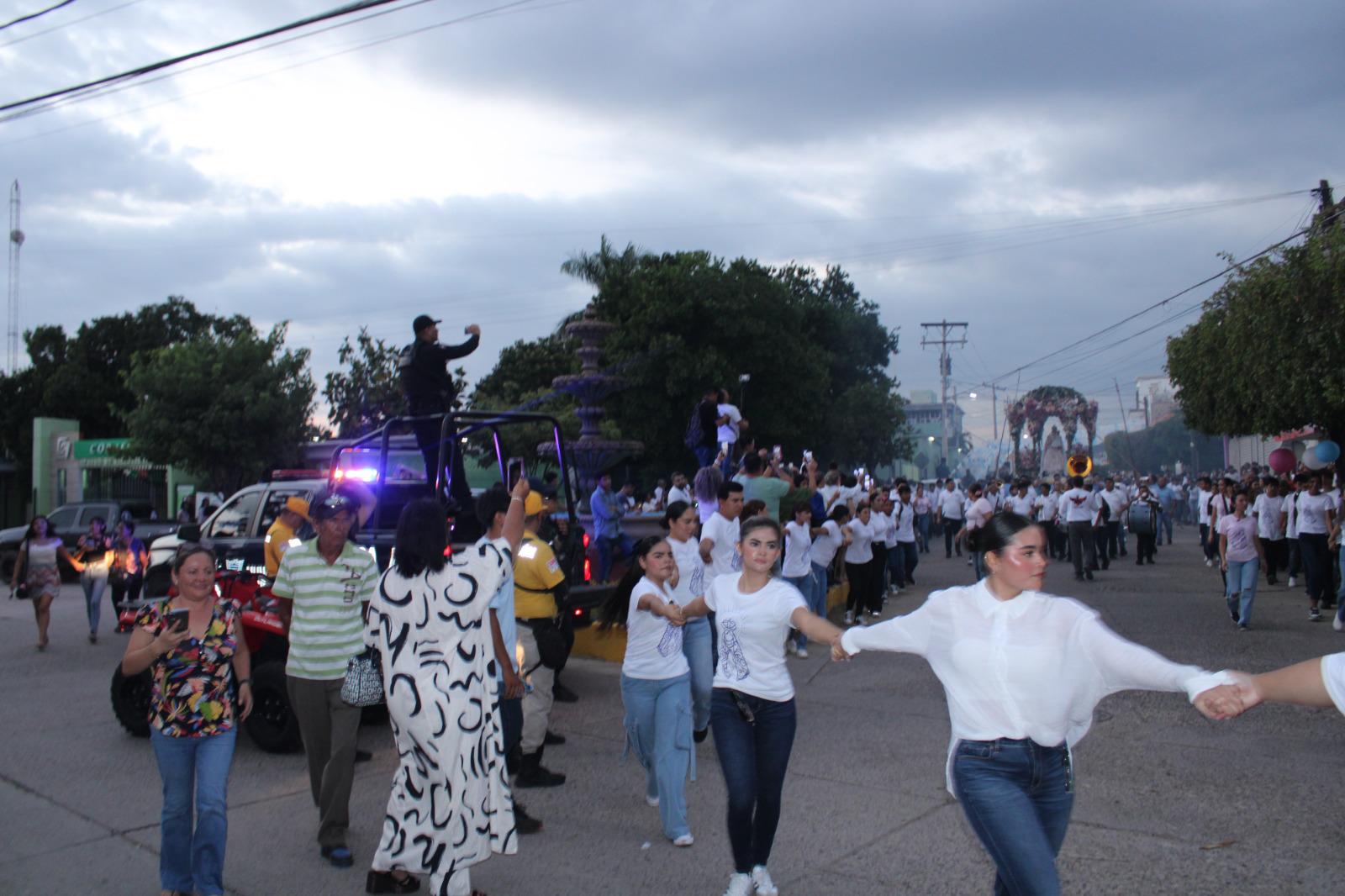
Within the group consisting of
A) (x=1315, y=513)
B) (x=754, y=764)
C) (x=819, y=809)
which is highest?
(x=1315, y=513)

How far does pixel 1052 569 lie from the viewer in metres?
21.8

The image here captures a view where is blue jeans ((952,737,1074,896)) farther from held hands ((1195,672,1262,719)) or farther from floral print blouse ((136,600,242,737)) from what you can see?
floral print blouse ((136,600,242,737))

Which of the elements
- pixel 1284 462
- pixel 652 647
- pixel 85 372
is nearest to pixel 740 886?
pixel 652 647

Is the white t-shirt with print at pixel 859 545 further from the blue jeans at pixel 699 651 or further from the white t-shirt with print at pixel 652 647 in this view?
the white t-shirt with print at pixel 652 647

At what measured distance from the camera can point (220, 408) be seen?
33.0 m

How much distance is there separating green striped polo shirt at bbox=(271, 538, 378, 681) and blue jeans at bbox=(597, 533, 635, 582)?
838 cm

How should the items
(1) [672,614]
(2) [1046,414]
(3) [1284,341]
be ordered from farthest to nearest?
(2) [1046,414] → (3) [1284,341] → (1) [672,614]

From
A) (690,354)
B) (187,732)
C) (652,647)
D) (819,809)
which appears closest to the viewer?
(187,732)

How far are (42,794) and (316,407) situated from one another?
1222 inches

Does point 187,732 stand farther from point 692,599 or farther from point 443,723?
point 692,599

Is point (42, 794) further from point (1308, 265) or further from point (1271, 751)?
point (1308, 265)

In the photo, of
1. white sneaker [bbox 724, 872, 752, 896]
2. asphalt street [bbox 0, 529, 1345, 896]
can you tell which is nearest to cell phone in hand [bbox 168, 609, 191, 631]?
asphalt street [bbox 0, 529, 1345, 896]

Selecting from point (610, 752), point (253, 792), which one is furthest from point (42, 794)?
point (610, 752)

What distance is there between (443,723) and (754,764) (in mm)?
1323
